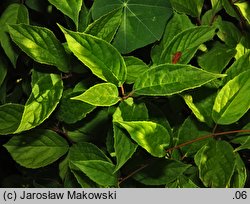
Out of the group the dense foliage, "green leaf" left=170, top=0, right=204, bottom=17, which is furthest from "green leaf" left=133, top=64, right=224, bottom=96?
"green leaf" left=170, top=0, right=204, bottom=17

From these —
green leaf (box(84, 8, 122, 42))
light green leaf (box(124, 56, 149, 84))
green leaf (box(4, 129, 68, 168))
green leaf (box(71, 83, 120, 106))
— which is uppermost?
green leaf (box(84, 8, 122, 42))

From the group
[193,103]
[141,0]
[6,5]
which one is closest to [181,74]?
[193,103]

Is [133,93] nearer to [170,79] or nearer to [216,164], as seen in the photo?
[170,79]

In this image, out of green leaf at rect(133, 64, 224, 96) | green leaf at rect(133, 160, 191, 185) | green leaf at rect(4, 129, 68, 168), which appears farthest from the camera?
green leaf at rect(4, 129, 68, 168)

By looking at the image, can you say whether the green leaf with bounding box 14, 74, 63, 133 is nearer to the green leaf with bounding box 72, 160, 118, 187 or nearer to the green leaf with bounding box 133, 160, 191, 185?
the green leaf with bounding box 72, 160, 118, 187

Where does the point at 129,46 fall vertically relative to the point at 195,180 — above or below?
above

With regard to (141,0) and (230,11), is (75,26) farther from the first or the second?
(230,11)
